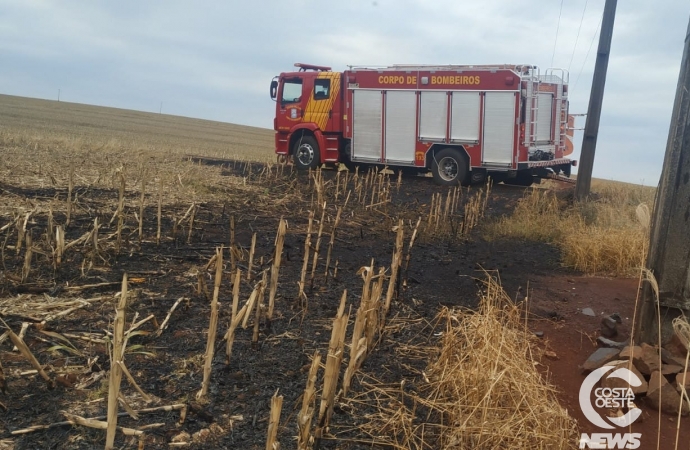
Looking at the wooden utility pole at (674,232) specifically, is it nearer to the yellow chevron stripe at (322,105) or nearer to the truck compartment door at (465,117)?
the truck compartment door at (465,117)

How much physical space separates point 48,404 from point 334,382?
1.56 meters

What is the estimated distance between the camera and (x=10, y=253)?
6.23 m

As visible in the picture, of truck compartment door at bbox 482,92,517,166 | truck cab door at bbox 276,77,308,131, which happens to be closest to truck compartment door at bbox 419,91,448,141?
truck compartment door at bbox 482,92,517,166

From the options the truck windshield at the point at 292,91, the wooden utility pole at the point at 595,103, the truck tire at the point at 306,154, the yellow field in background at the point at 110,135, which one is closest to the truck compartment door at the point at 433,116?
the truck tire at the point at 306,154

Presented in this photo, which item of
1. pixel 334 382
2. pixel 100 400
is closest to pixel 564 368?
pixel 334 382

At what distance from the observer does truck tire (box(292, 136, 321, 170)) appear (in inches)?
722

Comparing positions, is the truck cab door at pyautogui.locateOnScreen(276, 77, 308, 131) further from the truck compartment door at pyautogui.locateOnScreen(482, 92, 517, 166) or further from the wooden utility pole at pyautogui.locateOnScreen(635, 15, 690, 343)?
the wooden utility pole at pyautogui.locateOnScreen(635, 15, 690, 343)

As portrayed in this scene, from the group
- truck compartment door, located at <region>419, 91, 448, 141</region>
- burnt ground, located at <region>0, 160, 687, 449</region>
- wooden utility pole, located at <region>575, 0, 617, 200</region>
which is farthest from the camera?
truck compartment door, located at <region>419, 91, 448, 141</region>

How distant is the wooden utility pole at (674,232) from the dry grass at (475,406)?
4.13 feet

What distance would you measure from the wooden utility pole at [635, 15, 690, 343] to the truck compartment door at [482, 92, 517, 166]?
36.8ft

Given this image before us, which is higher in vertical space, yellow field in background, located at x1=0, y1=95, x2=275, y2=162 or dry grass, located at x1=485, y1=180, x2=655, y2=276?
yellow field in background, located at x1=0, y1=95, x2=275, y2=162

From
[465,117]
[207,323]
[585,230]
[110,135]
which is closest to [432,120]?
[465,117]

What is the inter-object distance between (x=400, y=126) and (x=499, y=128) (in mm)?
2805

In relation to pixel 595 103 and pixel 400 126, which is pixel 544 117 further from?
pixel 595 103
